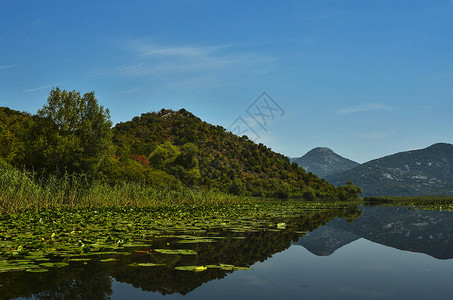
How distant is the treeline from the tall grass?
135 cm

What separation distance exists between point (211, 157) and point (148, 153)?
56.2 feet

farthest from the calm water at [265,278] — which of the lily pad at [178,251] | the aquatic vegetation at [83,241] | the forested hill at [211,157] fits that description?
the forested hill at [211,157]

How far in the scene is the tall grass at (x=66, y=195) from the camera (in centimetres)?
1689

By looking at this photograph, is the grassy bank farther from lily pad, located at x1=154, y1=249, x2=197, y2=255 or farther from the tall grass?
lily pad, located at x1=154, y1=249, x2=197, y2=255

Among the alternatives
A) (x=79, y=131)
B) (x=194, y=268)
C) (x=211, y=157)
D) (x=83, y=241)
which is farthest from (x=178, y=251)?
(x=211, y=157)

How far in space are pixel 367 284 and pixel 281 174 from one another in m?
88.6

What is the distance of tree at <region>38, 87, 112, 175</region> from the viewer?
94.6 feet

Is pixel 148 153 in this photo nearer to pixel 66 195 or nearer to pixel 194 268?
pixel 66 195

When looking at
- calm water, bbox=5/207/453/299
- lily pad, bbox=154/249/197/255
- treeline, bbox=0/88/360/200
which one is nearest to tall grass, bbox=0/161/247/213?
treeline, bbox=0/88/360/200

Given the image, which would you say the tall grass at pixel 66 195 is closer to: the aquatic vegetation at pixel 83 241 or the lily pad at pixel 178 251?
the aquatic vegetation at pixel 83 241

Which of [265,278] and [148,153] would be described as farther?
[148,153]

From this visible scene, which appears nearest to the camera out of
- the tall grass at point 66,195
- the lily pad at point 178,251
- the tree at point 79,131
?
the lily pad at point 178,251

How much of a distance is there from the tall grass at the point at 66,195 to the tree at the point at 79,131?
9.30 ft

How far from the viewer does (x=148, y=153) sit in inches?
3504
